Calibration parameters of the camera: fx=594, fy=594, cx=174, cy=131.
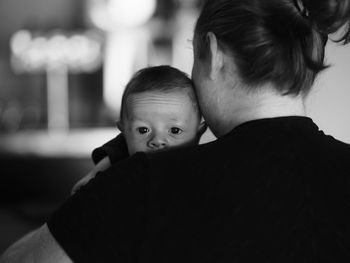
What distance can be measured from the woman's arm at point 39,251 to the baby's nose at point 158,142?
1.29ft

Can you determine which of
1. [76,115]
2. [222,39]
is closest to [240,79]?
[222,39]

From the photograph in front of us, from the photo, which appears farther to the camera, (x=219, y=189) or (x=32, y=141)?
(x=32, y=141)

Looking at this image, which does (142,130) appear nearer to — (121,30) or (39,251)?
(39,251)

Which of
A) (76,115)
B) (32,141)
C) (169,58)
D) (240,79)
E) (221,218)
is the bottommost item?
(76,115)

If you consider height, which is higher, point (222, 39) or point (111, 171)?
point (222, 39)

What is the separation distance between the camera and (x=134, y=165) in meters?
0.78

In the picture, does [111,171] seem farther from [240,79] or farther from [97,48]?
[97,48]

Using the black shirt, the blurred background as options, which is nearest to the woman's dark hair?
the black shirt

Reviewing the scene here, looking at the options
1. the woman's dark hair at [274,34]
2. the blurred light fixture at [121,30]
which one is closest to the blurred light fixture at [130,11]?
the blurred light fixture at [121,30]

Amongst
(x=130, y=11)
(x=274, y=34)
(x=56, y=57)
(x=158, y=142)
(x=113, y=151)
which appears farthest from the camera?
(x=56, y=57)

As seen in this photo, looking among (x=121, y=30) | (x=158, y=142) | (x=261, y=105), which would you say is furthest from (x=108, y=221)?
(x=121, y=30)

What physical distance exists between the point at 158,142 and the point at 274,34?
0.41 m

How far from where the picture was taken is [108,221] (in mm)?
759

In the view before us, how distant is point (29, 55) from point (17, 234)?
521cm
